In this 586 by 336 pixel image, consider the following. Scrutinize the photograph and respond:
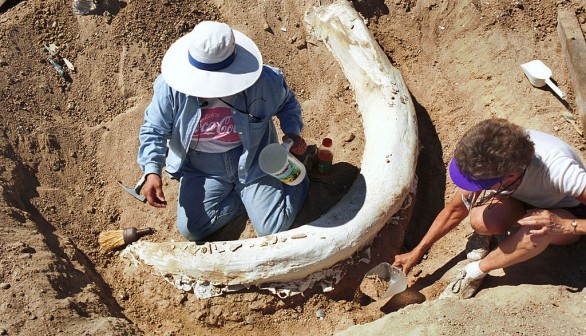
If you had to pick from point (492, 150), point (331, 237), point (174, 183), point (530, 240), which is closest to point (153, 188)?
point (174, 183)

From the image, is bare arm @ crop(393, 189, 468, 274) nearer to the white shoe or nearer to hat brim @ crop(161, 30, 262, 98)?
the white shoe

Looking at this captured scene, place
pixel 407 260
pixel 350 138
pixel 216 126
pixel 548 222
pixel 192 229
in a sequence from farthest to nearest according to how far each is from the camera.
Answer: pixel 350 138 → pixel 192 229 → pixel 407 260 → pixel 216 126 → pixel 548 222

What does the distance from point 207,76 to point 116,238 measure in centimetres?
142

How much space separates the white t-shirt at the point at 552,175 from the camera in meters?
2.87

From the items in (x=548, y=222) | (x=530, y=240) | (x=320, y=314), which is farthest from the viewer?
(x=320, y=314)

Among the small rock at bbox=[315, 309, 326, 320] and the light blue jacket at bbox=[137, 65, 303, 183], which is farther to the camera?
the small rock at bbox=[315, 309, 326, 320]

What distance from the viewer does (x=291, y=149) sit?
11.3ft

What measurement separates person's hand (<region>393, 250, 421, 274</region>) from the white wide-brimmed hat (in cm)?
152

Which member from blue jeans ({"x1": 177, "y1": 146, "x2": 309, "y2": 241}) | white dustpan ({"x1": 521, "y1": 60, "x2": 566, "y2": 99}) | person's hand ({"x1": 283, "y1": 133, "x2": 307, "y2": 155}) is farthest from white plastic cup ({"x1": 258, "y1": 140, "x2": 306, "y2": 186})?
white dustpan ({"x1": 521, "y1": 60, "x2": 566, "y2": 99})

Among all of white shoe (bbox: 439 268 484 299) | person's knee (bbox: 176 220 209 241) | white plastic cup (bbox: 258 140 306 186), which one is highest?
white plastic cup (bbox: 258 140 306 186)

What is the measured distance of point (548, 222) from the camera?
295 centimetres

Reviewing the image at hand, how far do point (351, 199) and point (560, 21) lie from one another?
2.48m

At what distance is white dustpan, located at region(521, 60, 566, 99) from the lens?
418 centimetres

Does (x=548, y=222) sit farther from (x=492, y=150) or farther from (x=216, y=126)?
(x=216, y=126)
